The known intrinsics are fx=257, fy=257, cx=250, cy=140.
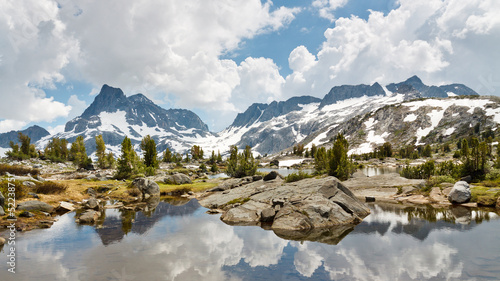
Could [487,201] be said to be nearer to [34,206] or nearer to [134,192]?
[134,192]

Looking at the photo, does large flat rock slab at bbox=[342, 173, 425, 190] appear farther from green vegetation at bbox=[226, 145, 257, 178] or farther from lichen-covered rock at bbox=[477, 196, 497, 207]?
green vegetation at bbox=[226, 145, 257, 178]

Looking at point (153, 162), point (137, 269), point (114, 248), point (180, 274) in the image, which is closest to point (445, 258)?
point (180, 274)

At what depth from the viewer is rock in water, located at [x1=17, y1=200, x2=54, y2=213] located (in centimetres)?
2468

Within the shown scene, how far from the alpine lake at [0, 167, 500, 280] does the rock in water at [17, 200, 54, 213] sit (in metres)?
4.65

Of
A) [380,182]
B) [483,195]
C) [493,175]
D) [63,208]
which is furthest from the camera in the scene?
[380,182]

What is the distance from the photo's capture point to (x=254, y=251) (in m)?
16.9

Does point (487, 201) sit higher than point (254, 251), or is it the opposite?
point (487, 201)

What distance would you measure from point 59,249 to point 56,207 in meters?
15.2

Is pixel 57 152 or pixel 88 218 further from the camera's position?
pixel 57 152

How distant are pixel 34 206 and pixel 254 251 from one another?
23.6 metres

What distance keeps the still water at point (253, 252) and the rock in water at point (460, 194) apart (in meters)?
5.84

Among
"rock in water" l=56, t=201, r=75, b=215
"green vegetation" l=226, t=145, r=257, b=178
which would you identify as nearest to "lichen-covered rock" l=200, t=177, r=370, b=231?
"rock in water" l=56, t=201, r=75, b=215

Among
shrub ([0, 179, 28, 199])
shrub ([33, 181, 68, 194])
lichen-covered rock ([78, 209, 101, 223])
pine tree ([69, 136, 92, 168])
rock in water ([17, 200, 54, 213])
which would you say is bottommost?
lichen-covered rock ([78, 209, 101, 223])

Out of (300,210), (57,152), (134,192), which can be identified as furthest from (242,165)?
(57,152)
